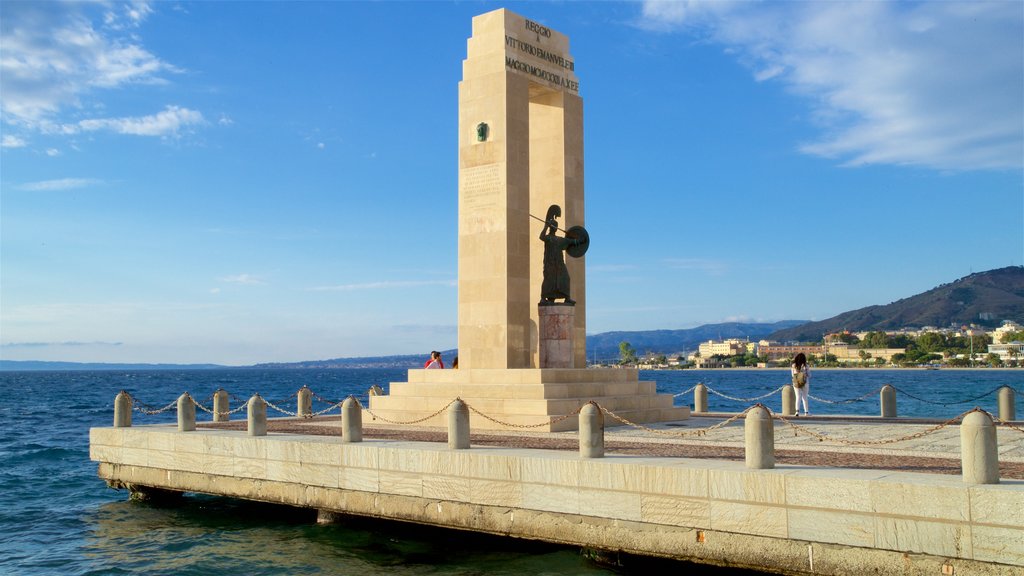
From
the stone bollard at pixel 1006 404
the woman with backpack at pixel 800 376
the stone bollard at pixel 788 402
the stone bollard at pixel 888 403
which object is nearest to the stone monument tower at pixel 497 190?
the woman with backpack at pixel 800 376

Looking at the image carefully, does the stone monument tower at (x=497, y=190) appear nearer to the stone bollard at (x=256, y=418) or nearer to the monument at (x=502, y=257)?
the monument at (x=502, y=257)

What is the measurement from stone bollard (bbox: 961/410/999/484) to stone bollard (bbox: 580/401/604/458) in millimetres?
5345

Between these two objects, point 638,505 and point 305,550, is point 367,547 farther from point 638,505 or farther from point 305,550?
point 638,505

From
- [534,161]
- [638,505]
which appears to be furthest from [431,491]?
[534,161]

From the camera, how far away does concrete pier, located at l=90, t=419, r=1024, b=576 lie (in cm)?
1106

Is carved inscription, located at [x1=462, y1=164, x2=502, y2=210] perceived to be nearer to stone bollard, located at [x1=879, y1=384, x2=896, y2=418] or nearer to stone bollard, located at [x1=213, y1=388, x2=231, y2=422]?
stone bollard, located at [x1=213, y1=388, x2=231, y2=422]

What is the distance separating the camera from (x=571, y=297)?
88.5 feet

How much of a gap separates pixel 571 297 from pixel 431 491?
12019mm

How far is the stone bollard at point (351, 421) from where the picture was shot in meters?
17.5

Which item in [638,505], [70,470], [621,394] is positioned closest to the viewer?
[638,505]

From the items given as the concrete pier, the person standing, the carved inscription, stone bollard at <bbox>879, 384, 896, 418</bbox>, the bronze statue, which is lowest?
the concrete pier

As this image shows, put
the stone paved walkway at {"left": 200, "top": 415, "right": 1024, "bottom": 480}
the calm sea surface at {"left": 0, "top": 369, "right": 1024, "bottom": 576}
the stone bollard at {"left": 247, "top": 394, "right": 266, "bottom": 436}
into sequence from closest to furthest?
the stone paved walkway at {"left": 200, "top": 415, "right": 1024, "bottom": 480} < the calm sea surface at {"left": 0, "top": 369, "right": 1024, "bottom": 576} < the stone bollard at {"left": 247, "top": 394, "right": 266, "bottom": 436}

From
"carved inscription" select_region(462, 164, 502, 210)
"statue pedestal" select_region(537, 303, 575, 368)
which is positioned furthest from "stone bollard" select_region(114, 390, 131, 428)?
"statue pedestal" select_region(537, 303, 575, 368)

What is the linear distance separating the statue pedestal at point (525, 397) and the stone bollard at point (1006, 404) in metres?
7.98
